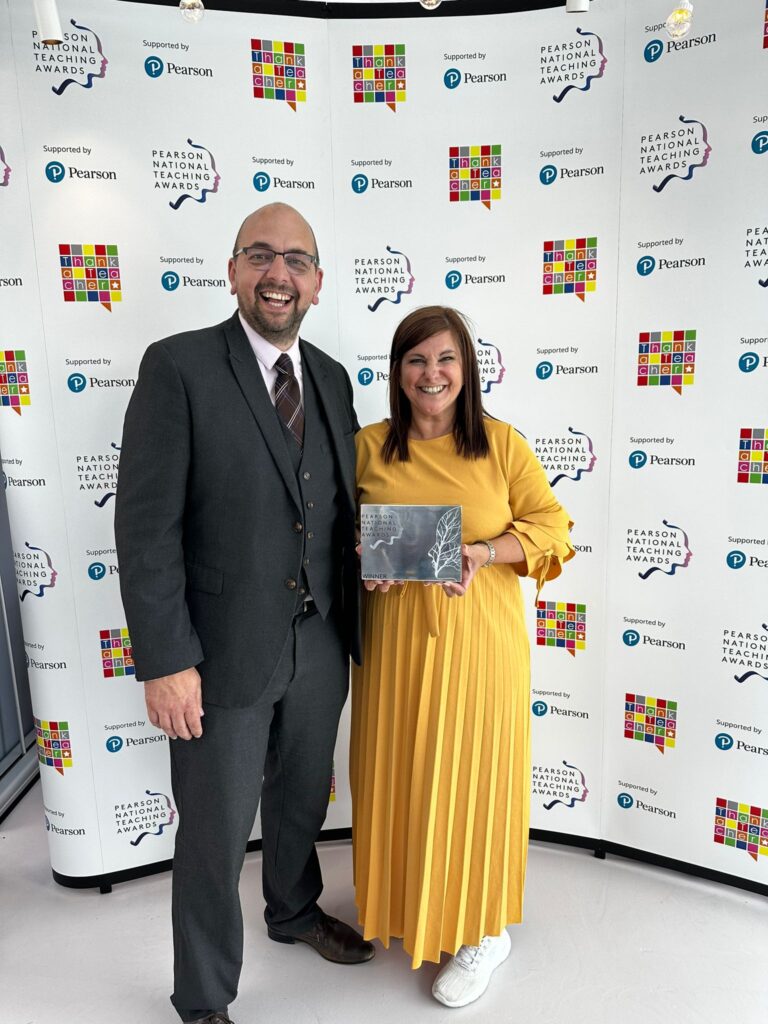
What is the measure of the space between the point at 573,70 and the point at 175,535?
2.07 meters

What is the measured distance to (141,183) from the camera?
2.45 meters

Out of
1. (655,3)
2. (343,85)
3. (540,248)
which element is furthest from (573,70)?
(343,85)

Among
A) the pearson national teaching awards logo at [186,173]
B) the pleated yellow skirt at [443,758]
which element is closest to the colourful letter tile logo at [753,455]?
the pleated yellow skirt at [443,758]

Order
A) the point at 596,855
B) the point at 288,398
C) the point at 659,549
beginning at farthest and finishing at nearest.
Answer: the point at 596,855 < the point at 659,549 < the point at 288,398

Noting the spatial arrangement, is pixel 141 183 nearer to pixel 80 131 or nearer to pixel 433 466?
pixel 80 131

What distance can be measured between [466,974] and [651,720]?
1.12 m

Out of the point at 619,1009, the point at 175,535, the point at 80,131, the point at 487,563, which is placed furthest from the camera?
the point at 80,131

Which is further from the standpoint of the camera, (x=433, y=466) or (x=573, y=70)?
(x=573, y=70)

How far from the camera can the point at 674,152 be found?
96.6 inches

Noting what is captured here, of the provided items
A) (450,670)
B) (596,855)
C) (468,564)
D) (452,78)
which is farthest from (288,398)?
(596,855)

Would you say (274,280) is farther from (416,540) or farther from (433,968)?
(433,968)

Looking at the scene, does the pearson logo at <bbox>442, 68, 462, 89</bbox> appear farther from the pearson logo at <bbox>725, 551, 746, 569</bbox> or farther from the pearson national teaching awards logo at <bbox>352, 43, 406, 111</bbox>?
the pearson logo at <bbox>725, 551, 746, 569</bbox>

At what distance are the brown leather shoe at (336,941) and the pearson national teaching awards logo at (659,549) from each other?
157cm

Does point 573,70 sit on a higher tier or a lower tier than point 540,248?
higher
